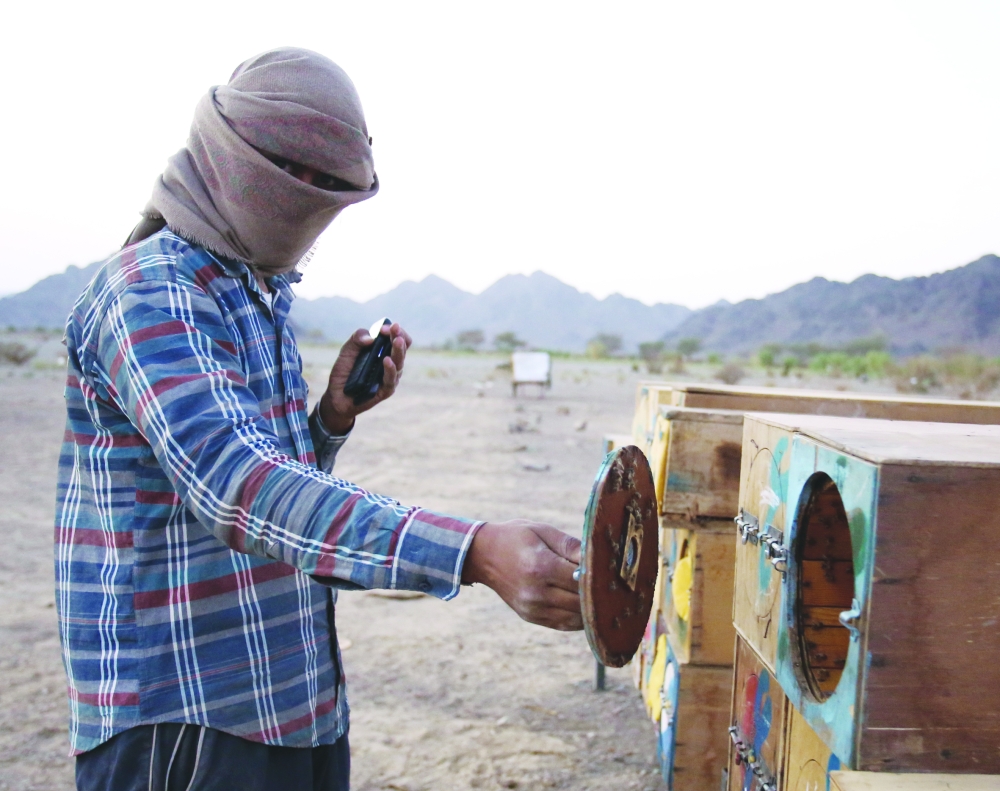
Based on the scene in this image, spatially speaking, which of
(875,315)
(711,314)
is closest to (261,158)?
(875,315)

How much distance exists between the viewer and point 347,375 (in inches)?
82.9

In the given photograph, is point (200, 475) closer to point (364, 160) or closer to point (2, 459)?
point (364, 160)

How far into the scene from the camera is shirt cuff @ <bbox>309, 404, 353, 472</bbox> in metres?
2.11

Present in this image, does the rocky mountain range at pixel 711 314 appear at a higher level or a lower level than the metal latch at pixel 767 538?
higher

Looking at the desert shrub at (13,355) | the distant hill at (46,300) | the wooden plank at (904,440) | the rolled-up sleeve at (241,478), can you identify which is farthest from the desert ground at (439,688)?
the distant hill at (46,300)

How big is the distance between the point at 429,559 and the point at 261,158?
0.88 m

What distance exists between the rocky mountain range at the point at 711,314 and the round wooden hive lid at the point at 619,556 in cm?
2045

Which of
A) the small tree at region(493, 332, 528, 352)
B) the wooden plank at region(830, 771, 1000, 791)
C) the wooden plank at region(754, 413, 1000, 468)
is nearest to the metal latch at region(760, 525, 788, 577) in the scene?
the wooden plank at region(754, 413, 1000, 468)

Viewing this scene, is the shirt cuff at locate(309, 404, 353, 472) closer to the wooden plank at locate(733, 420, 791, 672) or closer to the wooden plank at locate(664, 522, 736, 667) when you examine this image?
the wooden plank at locate(733, 420, 791, 672)

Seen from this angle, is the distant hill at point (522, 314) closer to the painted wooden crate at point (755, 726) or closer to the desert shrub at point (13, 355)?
the desert shrub at point (13, 355)

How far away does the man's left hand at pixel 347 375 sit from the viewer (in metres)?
2.09

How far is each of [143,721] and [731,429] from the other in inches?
77.1

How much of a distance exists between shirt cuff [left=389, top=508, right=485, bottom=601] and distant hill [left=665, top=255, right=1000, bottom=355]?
68346 mm

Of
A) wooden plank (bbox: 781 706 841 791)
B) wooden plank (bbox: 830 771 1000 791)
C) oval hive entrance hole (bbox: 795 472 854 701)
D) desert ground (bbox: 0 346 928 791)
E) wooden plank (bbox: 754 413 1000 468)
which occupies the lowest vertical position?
desert ground (bbox: 0 346 928 791)
